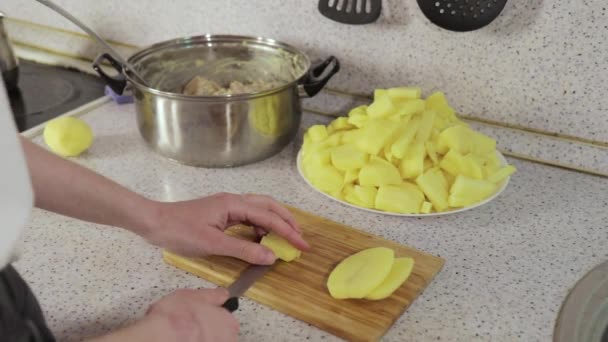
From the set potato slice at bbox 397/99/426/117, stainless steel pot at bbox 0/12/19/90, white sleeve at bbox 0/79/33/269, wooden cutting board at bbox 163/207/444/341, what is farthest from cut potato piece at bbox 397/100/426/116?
stainless steel pot at bbox 0/12/19/90

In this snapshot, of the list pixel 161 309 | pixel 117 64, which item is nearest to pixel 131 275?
pixel 161 309

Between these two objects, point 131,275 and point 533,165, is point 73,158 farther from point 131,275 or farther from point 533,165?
point 533,165

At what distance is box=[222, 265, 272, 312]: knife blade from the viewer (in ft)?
2.03

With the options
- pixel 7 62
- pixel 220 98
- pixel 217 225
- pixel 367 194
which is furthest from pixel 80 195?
pixel 7 62

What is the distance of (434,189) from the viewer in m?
0.81

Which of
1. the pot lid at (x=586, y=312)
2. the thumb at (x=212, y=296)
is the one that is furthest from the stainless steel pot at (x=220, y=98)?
the pot lid at (x=586, y=312)

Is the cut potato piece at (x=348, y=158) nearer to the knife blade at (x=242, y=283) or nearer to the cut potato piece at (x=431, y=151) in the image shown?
the cut potato piece at (x=431, y=151)

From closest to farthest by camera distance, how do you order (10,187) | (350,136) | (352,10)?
1. (10,187)
2. (350,136)
3. (352,10)

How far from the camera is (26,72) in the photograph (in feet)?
4.45

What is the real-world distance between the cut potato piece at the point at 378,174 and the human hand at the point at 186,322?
294mm

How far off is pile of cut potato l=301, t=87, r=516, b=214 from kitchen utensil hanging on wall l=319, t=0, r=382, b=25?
161mm

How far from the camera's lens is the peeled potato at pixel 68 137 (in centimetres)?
96

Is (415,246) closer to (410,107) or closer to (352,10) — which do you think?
(410,107)

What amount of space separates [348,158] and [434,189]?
0.13m
